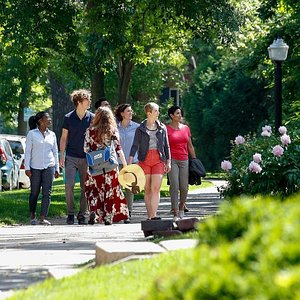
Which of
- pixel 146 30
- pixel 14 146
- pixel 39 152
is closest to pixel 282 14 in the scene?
pixel 146 30

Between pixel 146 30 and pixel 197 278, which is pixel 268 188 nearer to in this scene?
pixel 197 278

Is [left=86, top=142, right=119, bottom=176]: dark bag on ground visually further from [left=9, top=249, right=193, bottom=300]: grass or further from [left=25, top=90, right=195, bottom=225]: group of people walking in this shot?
[left=9, top=249, right=193, bottom=300]: grass

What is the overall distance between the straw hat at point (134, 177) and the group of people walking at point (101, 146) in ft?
0.97

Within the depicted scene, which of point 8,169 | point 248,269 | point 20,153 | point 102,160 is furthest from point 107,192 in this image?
point 20,153

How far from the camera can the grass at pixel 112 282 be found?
761 cm

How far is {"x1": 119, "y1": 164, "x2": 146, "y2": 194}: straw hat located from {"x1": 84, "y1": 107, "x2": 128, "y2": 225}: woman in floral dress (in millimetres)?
391

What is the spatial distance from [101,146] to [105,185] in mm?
555

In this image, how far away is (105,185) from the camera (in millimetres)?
19203

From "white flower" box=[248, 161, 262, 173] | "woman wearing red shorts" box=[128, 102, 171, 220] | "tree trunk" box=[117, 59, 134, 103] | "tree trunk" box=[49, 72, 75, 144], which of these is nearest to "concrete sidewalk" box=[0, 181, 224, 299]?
"woman wearing red shorts" box=[128, 102, 171, 220]

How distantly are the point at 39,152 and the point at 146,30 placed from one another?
53.0 feet

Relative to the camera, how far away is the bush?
5008 mm

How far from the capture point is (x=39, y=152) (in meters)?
20.4

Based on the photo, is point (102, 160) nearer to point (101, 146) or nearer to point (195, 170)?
point (101, 146)

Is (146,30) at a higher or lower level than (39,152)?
higher
